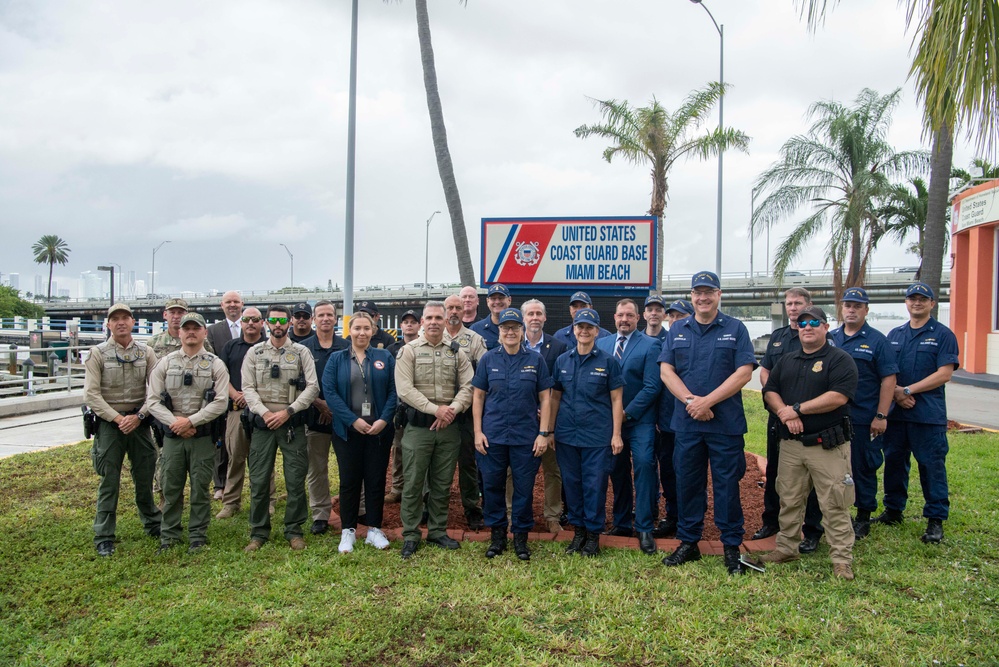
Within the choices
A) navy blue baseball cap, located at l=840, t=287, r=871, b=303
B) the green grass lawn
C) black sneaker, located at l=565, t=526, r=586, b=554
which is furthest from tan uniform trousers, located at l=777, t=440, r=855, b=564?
black sneaker, located at l=565, t=526, r=586, b=554

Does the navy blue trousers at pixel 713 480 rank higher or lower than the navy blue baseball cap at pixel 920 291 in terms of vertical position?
→ lower

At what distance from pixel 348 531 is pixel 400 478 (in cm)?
141

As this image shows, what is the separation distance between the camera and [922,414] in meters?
5.33

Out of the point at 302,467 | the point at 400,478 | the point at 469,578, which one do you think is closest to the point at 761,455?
the point at 400,478

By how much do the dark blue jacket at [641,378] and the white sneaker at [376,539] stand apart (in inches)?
85.6

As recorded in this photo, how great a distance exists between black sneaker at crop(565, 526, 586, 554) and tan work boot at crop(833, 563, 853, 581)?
1778 millimetres

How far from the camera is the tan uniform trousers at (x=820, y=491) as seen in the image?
4.45 metres

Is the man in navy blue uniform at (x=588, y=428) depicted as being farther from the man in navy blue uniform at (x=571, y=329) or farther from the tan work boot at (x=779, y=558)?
the tan work boot at (x=779, y=558)

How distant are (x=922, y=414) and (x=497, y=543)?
367cm

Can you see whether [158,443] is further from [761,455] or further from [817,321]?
[761,455]

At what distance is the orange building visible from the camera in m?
Answer: 19.3

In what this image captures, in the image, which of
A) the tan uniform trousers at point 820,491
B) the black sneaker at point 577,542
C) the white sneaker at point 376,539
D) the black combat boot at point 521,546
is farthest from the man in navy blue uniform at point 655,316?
the white sneaker at point 376,539

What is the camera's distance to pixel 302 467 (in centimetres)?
531

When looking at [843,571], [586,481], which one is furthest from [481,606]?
[843,571]
